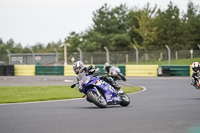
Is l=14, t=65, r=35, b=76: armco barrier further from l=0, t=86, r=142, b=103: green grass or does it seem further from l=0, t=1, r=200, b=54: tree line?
l=0, t=1, r=200, b=54: tree line

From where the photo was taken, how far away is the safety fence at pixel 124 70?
31.4 metres

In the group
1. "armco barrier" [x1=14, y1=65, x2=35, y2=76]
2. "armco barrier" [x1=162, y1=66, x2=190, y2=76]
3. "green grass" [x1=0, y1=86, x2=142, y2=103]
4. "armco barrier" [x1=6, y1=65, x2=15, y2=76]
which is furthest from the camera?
"armco barrier" [x1=14, y1=65, x2=35, y2=76]

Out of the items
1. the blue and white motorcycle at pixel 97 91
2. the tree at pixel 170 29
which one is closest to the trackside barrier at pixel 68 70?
the blue and white motorcycle at pixel 97 91

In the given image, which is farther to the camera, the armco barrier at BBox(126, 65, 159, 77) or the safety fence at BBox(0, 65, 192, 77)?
the armco barrier at BBox(126, 65, 159, 77)

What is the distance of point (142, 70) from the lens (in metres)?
32.6

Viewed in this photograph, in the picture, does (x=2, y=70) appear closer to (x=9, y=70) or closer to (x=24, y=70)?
(x=9, y=70)

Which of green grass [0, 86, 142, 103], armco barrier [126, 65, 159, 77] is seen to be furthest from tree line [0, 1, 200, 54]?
green grass [0, 86, 142, 103]

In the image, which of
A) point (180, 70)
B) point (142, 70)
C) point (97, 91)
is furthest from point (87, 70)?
point (142, 70)

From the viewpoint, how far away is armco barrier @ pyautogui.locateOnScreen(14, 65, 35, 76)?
36.4 meters

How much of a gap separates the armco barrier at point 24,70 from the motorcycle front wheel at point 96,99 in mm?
26179

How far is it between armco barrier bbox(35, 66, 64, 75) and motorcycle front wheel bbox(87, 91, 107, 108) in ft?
81.3

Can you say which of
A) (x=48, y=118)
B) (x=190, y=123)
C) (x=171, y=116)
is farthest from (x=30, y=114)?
(x=190, y=123)

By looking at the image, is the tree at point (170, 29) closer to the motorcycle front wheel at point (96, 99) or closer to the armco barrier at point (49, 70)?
the armco barrier at point (49, 70)

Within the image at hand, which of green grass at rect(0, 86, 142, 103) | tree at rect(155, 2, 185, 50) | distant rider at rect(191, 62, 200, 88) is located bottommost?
green grass at rect(0, 86, 142, 103)
